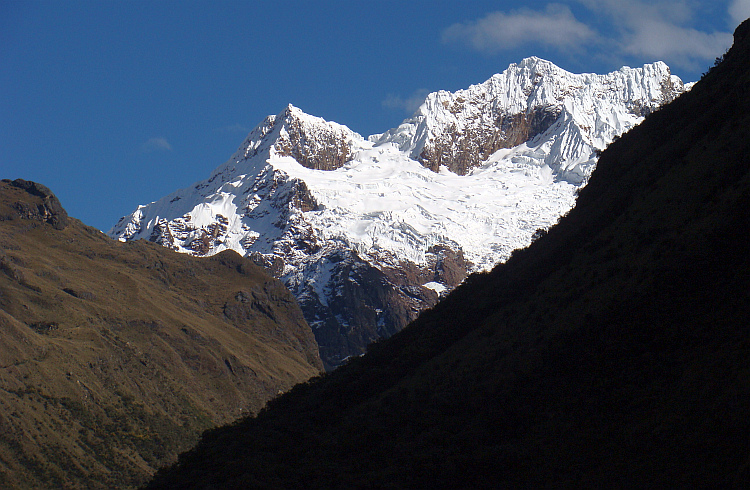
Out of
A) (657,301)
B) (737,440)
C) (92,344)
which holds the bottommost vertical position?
(737,440)

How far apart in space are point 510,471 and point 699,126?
28864 millimetres

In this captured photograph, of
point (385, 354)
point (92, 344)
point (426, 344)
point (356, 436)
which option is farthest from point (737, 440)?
point (92, 344)

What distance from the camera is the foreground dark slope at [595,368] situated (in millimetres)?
33219

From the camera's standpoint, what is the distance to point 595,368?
40.4 metres

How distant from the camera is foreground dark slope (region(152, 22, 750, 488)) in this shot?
109ft

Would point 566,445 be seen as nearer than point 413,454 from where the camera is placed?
Yes

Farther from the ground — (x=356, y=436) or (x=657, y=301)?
(x=657, y=301)

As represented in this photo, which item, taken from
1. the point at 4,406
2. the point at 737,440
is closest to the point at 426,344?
the point at 737,440

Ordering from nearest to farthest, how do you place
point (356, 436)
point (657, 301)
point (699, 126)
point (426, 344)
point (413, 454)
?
point (657, 301) < point (413, 454) < point (356, 436) < point (699, 126) < point (426, 344)

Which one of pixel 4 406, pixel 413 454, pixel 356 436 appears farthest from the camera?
pixel 4 406

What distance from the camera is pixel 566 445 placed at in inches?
1433

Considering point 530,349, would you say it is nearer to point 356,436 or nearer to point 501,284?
point 356,436

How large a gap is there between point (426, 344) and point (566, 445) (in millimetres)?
29397

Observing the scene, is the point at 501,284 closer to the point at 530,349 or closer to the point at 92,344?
the point at 530,349
